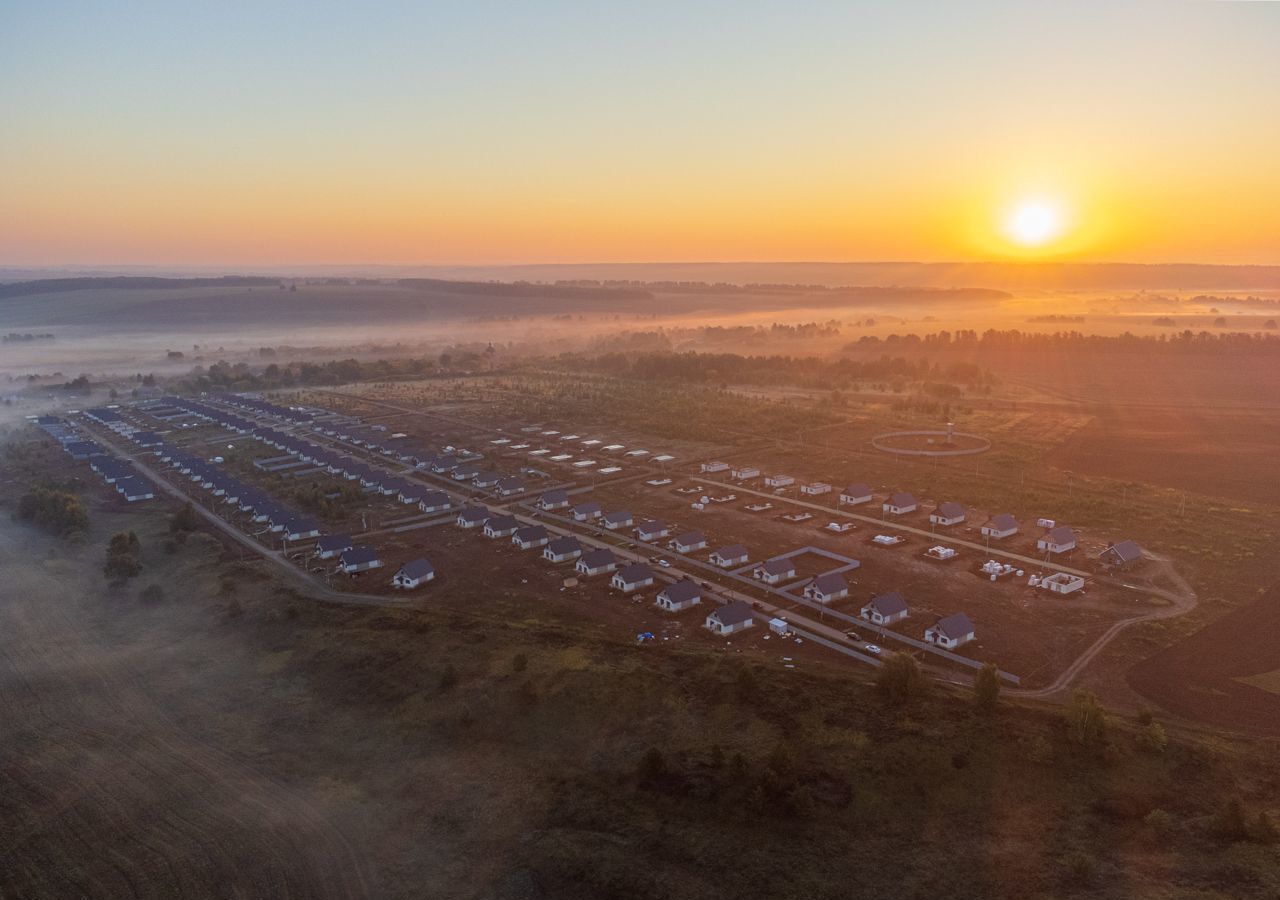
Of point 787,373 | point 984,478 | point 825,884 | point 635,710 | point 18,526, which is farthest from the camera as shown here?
point 787,373

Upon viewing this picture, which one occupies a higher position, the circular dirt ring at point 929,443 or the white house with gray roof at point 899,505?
the circular dirt ring at point 929,443

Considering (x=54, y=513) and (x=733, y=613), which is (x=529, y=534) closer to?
(x=733, y=613)

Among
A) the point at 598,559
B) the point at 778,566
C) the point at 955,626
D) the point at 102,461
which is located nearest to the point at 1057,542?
the point at 955,626

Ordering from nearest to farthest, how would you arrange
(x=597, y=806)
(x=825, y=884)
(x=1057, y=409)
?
(x=825, y=884)
(x=597, y=806)
(x=1057, y=409)

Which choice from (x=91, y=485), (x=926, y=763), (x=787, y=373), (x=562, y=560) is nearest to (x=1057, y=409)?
(x=787, y=373)

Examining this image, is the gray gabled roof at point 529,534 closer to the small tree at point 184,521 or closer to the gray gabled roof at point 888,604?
the gray gabled roof at point 888,604

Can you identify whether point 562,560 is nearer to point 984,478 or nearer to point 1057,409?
point 984,478

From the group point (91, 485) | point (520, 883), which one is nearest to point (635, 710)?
point (520, 883)

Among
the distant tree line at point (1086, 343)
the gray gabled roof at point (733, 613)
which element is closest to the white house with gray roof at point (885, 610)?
the gray gabled roof at point (733, 613)

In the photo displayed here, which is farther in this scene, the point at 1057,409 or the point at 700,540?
the point at 1057,409
